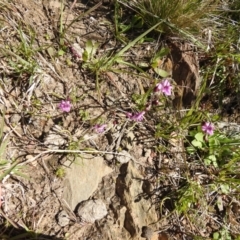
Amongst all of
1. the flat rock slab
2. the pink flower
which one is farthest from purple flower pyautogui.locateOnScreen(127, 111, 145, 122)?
the flat rock slab

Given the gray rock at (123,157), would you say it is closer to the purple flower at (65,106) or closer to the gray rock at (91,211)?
the gray rock at (91,211)

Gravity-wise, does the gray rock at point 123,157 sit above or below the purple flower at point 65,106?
below

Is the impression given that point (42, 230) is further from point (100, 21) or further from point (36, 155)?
point (100, 21)

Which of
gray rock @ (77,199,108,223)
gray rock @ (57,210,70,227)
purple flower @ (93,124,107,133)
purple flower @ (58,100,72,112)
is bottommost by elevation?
gray rock @ (77,199,108,223)

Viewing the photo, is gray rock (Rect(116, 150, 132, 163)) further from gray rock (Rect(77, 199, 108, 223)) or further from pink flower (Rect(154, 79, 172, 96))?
pink flower (Rect(154, 79, 172, 96))

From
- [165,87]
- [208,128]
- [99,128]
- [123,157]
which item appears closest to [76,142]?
[99,128]

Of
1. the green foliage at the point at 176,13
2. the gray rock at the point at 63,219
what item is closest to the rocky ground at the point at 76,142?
the gray rock at the point at 63,219

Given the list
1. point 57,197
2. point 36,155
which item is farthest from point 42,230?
point 36,155
